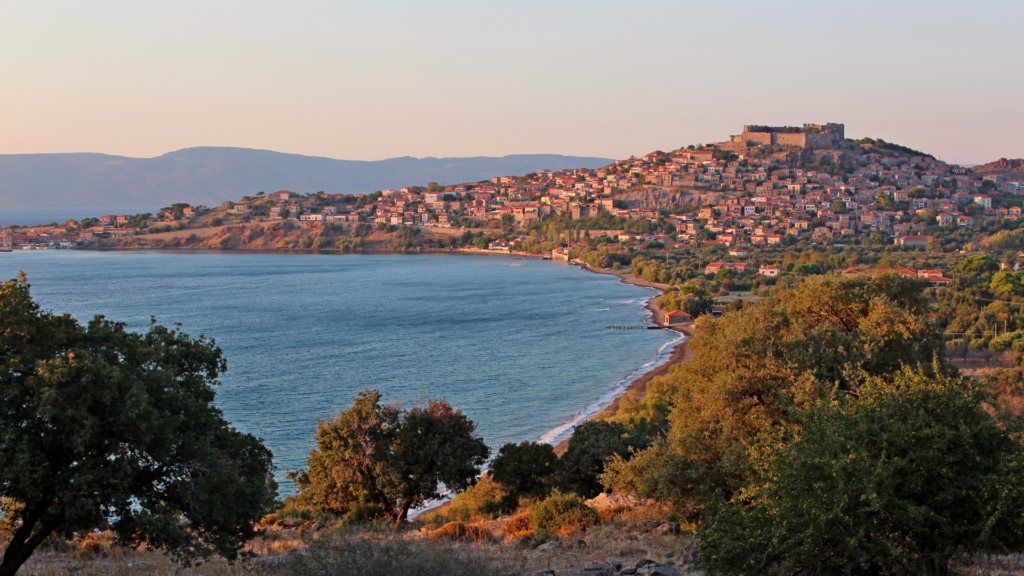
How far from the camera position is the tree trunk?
542cm

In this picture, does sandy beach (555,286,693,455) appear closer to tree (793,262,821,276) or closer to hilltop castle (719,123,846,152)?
tree (793,262,821,276)

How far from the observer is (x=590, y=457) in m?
13.9

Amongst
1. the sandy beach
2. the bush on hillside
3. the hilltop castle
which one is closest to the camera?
the bush on hillside

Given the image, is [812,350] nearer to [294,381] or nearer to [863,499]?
[863,499]

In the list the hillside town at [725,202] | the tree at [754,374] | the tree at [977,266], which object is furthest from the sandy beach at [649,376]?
the hillside town at [725,202]

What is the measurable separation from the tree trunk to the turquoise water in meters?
12.9

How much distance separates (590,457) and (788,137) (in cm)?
12277

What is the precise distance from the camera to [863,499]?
531 cm

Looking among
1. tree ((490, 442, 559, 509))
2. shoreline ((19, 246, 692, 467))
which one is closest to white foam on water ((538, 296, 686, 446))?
shoreline ((19, 246, 692, 467))

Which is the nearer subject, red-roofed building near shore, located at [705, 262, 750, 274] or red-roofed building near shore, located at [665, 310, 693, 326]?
red-roofed building near shore, located at [665, 310, 693, 326]

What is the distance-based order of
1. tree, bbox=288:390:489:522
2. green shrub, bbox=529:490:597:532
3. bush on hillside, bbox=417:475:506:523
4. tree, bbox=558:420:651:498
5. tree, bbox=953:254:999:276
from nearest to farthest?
green shrub, bbox=529:490:597:532 → tree, bbox=288:390:489:522 → bush on hillside, bbox=417:475:506:523 → tree, bbox=558:420:651:498 → tree, bbox=953:254:999:276

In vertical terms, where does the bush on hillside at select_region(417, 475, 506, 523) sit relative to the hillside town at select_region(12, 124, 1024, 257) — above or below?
below

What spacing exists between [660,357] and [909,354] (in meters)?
22.9

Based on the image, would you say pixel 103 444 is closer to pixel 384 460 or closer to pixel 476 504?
pixel 384 460
